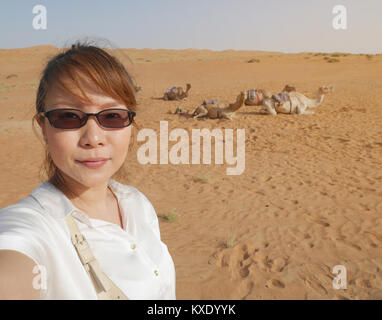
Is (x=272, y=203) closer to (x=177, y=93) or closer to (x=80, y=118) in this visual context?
(x=80, y=118)

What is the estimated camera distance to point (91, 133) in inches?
49.2

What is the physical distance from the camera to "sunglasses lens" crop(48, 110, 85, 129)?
1204 mm

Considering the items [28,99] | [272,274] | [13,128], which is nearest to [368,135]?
[272,274]

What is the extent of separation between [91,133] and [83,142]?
51mm

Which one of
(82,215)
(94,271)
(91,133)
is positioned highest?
(91,133)

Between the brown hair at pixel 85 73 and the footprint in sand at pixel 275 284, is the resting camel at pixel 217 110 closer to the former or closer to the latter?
the footprint in sand at pixel 275 284

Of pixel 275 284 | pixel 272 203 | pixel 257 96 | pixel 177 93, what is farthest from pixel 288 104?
pixel 275 284

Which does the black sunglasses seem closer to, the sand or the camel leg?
the sand

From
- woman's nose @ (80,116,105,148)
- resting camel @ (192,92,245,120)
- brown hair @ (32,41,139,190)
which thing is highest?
resting camel @ (192,92,245,120)

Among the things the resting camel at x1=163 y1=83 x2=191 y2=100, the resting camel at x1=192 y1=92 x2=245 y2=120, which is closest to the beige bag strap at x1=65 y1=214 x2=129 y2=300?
the resting camel at x1=192 y1=92 x2=245 y2=120

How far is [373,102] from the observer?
12.1 metres

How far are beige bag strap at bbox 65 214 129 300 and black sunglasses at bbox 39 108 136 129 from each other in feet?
1.32
